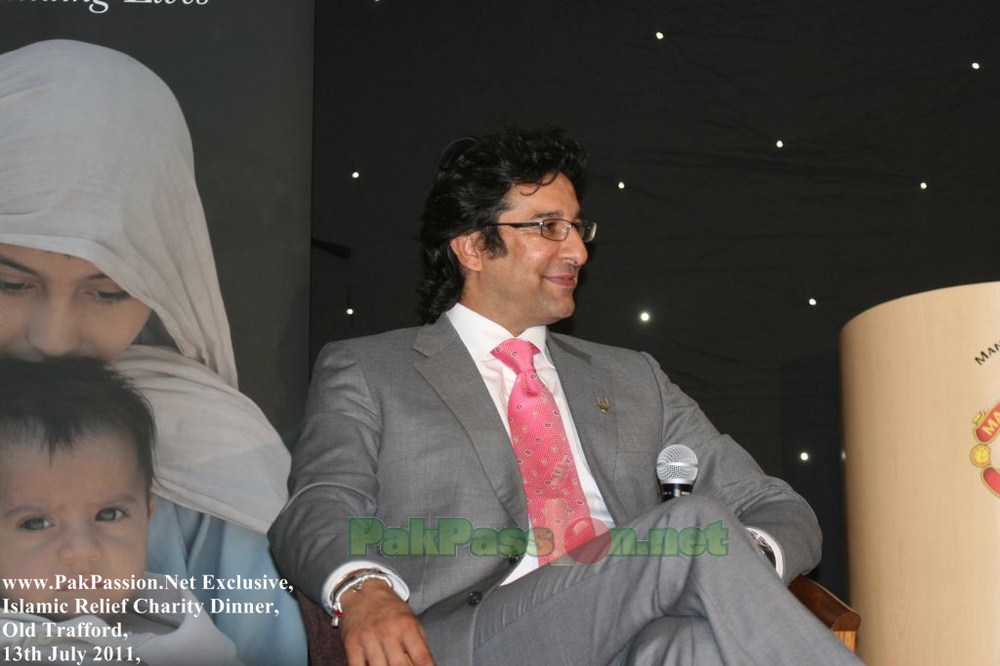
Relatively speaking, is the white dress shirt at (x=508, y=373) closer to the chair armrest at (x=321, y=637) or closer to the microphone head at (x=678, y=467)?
the microphone head at (x=678, y=467)

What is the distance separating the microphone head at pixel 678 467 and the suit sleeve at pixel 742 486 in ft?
0.52

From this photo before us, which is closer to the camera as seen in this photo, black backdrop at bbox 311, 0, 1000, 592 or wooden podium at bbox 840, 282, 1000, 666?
wooden podium at bbox 840, 282, 1000, 666

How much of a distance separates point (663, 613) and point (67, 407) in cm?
158

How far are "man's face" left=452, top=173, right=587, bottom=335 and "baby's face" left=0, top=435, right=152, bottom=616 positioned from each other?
0.93 metres

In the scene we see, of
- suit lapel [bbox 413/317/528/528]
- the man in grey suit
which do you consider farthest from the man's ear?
suit lapel [bbox 413/317/528/528]

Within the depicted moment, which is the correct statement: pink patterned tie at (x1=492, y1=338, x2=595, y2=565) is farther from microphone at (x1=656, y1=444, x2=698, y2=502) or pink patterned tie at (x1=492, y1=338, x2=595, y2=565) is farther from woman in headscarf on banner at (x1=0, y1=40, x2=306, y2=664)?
woman in headscarf on banner at (x1=0, y1=40, x2=306, y2=664)

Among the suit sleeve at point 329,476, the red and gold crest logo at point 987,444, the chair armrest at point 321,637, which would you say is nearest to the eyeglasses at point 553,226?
the suit sleeve at point 329,476

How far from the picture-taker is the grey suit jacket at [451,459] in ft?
6.77

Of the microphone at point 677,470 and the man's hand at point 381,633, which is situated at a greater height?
the microphone at point 677,470

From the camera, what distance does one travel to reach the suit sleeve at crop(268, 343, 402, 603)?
194cm

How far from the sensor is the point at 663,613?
1761 mm

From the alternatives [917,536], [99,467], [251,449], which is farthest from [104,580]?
[917,536]

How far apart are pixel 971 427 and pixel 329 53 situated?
2.03 meters

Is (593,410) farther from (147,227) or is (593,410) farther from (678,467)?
(147,227)
